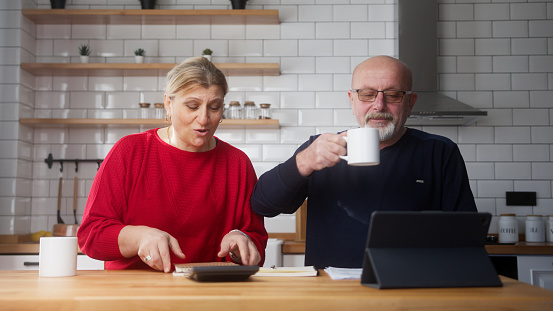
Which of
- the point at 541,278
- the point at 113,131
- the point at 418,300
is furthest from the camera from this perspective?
the point at 113,131

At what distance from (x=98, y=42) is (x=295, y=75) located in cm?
137

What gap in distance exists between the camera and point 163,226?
1.82m

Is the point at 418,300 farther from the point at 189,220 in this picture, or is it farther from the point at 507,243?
the point at 507,243

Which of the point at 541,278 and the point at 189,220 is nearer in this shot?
the point at 189,220

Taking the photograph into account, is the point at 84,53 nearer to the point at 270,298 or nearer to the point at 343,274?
the point at 343,274

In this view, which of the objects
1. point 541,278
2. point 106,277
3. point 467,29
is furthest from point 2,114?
point 541,278

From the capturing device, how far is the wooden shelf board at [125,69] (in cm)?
380

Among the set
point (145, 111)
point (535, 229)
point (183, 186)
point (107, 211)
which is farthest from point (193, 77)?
point (535, 229)

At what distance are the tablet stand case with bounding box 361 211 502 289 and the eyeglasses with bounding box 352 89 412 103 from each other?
2.33 feet

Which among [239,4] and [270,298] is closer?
[270,298]

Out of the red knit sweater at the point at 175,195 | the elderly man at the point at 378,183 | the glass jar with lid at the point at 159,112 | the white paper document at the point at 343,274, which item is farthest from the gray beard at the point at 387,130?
the glass jar with lid at the point at 159,112

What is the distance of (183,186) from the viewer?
1863 millimetres

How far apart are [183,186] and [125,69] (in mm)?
2216

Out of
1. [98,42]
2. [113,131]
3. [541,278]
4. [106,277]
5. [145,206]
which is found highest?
[98,42]
